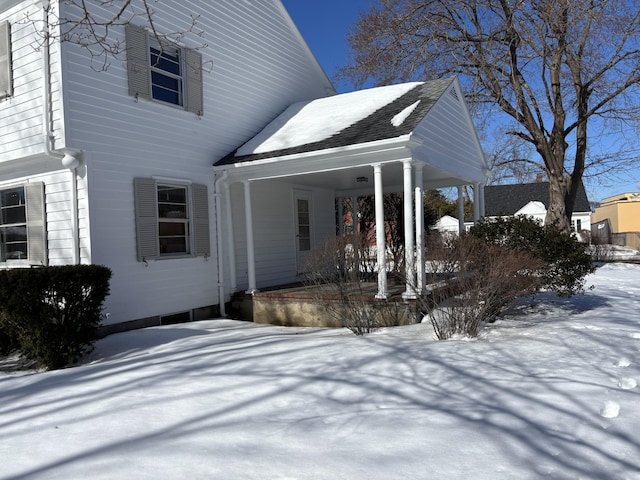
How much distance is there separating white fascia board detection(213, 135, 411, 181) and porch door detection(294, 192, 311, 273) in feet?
8.61

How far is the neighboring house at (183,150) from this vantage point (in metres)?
7.34

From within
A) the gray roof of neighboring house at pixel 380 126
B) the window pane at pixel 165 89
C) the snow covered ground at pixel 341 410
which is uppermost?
the window pane at pixel 165 89

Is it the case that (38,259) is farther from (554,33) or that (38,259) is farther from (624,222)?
(624,222)

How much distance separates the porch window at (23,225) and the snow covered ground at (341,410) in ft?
8.56

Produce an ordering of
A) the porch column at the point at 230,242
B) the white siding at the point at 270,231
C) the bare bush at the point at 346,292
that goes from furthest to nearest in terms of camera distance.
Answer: the white siding at the point at 270,231
the porch column at the point at 230,242
the bare bush at the point at 346,292

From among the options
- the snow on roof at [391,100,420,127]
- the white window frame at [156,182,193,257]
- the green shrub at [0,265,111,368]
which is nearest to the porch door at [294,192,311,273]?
the white window frame at [156,182,193,257]

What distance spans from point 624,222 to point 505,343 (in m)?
42.3

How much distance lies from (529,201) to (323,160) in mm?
33646

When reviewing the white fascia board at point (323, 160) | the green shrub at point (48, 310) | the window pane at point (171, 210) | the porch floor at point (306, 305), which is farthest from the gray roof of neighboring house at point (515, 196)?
the green shrub at point (48, 310)

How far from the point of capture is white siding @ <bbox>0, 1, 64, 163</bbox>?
7.07m

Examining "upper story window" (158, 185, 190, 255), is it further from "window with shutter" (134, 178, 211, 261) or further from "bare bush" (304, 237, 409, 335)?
"bare bush" (304, 237, 409, 335)

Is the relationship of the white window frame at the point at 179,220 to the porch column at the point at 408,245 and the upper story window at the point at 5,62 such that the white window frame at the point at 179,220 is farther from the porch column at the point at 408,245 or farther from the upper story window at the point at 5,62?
the porch column at the point at 408,245

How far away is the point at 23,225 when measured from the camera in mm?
8156

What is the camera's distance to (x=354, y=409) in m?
3.71
